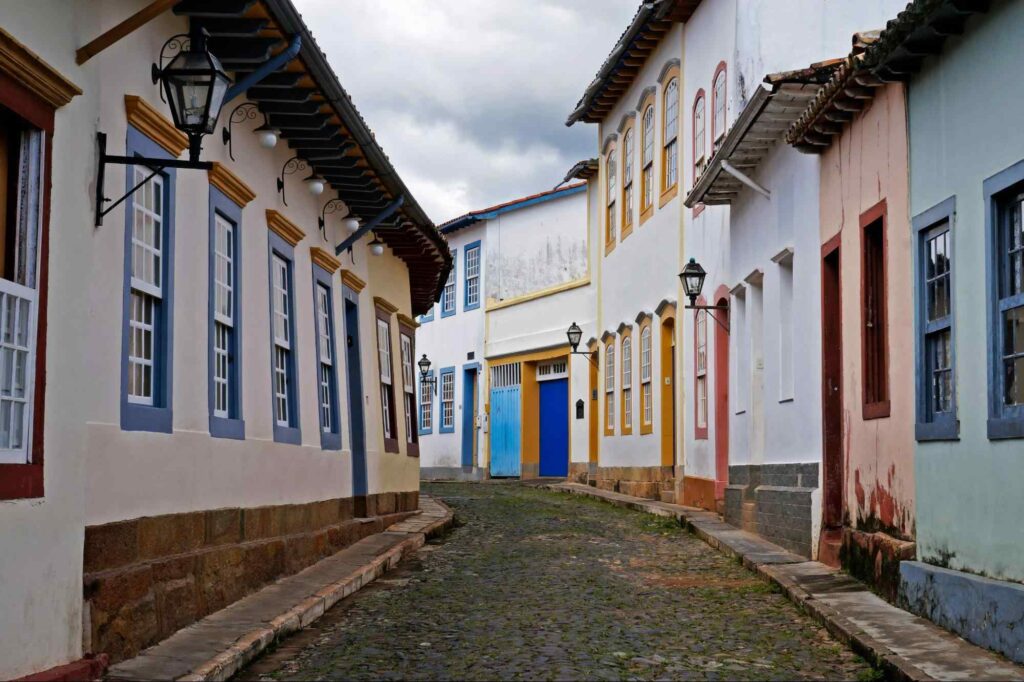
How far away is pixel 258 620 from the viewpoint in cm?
879

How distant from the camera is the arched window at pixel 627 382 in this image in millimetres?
24609

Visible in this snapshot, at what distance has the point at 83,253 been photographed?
273 inches

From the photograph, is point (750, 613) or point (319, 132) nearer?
point (750, 613)

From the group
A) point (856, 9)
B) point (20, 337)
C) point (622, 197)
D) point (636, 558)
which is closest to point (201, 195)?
point (20, 337)

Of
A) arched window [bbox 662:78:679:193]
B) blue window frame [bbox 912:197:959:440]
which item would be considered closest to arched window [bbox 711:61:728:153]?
arched window [bbox 662:78:679:193]

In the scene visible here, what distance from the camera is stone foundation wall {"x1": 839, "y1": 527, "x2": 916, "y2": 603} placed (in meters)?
9.74

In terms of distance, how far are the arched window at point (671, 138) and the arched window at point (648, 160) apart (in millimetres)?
867

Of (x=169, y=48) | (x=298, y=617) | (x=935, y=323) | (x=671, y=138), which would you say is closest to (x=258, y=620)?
(x=298, y=617)

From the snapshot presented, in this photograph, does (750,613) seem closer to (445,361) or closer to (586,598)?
(586,598)

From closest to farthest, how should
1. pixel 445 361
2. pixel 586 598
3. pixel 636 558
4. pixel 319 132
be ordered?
pixel 586 598
pixel 319 132
pixel 636 558
pixel 445 361

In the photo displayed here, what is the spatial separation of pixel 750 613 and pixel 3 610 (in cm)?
578

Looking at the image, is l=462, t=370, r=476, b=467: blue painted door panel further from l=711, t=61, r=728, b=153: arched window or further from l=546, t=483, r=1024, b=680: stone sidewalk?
l=546, t=483, r=1024, b=680: stone sidewalk

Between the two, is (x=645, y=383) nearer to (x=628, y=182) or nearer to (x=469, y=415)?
(x=628, y=182)

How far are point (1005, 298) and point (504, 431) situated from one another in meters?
25.4
